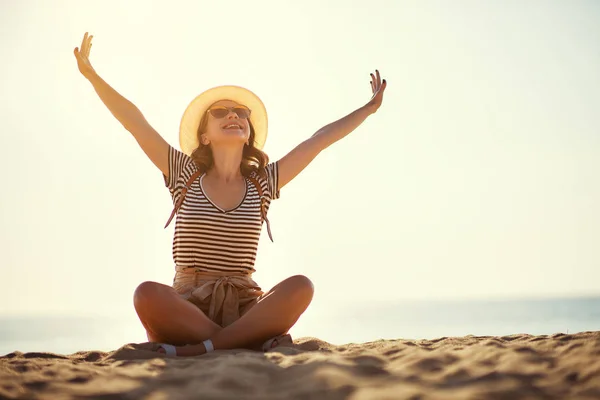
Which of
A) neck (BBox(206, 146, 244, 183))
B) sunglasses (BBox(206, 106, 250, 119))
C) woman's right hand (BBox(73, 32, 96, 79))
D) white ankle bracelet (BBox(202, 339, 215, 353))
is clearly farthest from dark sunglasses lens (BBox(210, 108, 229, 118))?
white ankle bracelet (BBox(202, 339, 215, 353))

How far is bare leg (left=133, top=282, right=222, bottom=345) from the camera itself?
4.51 meters

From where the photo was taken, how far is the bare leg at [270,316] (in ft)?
14.9

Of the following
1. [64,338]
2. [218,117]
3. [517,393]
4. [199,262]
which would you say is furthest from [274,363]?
[64,338]

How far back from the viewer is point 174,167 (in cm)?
550

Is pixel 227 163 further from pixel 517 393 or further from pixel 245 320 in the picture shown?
pixel 517 393

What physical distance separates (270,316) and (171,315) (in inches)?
25.4

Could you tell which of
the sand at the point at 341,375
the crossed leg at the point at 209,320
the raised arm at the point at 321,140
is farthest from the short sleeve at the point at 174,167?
the sand at the point at 341,375

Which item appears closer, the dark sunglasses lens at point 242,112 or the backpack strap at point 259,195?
the backpack strap at point 259,195

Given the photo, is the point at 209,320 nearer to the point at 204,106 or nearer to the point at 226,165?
the point at 226,165

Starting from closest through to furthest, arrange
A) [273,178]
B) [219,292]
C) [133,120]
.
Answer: [219,292] < [133,120] < [273,178]

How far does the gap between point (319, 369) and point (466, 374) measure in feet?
2.16

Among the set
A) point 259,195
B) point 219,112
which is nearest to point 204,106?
point 219,112

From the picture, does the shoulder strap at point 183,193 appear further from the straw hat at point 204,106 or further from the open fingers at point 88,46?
the open fingers at point 88,46

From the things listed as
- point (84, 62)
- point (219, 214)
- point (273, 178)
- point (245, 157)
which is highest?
point (84, 62)
